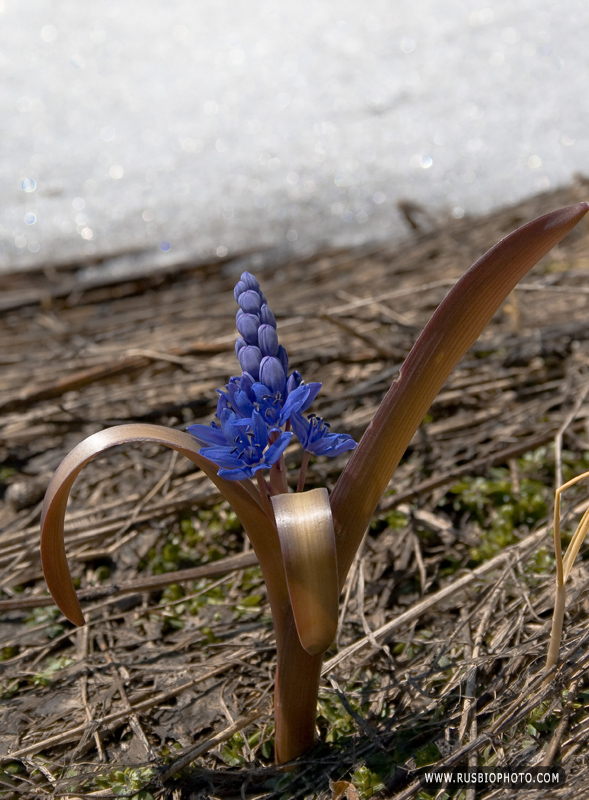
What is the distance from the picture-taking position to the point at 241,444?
1193 mm

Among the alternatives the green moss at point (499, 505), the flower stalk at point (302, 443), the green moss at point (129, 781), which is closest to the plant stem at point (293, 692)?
the flower stalk at point (302, 443)

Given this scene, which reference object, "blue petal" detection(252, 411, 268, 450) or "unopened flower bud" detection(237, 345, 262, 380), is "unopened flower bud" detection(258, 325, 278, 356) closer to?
"unopened flower bud" detection(237, 345, 262, 380)

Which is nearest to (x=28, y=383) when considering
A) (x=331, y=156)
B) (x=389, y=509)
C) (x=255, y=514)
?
(x=389, y=509)

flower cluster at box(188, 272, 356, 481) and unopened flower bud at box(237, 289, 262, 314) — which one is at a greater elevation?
unopened flower bud at box(237, 289, 262, 314)

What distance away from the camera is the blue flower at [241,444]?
1154 mm

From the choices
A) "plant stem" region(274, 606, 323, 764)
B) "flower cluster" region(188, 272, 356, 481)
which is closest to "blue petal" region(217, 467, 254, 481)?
"flower cluster" region(188, 272, 356, 481)

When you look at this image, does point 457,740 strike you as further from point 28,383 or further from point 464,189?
point 464,189

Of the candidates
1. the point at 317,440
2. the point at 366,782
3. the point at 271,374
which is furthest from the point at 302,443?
the point at 366,782

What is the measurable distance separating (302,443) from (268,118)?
5.04m

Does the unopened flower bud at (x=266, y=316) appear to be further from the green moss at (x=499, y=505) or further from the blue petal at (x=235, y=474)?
the green moss at (x=499, y=505)

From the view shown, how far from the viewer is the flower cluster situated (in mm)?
1167

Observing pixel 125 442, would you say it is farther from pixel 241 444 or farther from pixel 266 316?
pixel 266 316

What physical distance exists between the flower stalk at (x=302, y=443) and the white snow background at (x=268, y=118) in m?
3.74

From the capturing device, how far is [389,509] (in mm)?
2174
